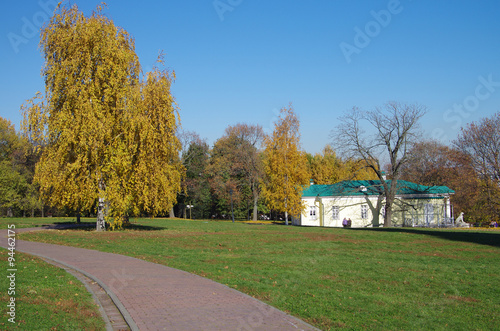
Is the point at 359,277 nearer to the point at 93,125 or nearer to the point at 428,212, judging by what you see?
the point at 93,125

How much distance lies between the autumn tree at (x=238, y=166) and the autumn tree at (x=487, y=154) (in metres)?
29.2

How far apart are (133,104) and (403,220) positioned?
108 feet

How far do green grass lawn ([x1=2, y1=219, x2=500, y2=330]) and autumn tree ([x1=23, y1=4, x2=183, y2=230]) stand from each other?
460 centimetres

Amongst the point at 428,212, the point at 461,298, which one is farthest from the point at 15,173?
the point at 461,298

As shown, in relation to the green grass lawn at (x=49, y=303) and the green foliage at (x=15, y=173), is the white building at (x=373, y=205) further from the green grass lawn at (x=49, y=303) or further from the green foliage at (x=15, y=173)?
the green grass lawn at (x=49, y=303)

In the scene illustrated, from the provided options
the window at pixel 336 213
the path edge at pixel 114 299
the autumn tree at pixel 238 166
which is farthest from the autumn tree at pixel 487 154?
the path edge at pixel 114 299

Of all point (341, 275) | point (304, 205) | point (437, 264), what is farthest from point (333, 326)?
point (304, 205)

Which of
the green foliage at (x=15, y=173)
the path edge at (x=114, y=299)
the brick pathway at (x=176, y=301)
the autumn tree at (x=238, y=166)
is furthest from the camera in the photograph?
the autumn tree at (x=238, y=166)

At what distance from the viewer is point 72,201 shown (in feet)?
76.0

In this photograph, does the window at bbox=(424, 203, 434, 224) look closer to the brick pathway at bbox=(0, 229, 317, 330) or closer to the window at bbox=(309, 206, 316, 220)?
the window at bbox=(309, 206, 316, 220)

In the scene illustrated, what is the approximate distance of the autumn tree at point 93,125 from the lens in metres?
23.3

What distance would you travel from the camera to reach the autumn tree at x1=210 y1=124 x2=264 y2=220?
6334 centimetres

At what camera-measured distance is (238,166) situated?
209ft

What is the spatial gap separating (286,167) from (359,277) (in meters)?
34.5
